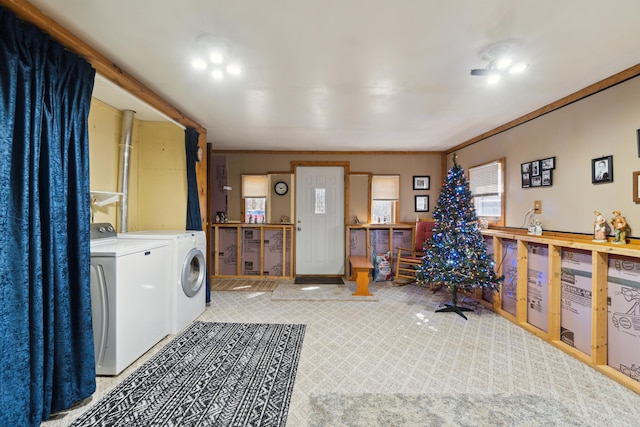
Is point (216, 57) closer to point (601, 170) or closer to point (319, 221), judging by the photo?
point (601, 170)

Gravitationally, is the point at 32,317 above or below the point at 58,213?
below

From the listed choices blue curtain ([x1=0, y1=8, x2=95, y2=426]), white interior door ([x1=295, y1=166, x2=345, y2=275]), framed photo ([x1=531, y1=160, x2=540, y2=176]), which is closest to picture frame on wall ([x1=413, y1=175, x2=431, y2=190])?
white interior door ([x1=295, y1=166, x2=345, y2=275])

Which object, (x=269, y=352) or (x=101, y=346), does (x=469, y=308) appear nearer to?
(x=269, y=352)

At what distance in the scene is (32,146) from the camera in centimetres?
152

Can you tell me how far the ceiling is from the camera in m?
1.51

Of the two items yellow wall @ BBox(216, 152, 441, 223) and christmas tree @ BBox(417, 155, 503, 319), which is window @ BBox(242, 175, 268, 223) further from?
christmas tree @ BBox(417, 155, 503, 319)

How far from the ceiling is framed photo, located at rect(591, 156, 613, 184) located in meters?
0.68

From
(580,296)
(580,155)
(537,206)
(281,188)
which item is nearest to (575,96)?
(580,155)

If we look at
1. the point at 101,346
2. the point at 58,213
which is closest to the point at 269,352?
the point at 101,346

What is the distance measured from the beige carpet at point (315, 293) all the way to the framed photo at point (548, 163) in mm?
2516

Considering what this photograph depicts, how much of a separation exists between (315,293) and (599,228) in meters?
3.22

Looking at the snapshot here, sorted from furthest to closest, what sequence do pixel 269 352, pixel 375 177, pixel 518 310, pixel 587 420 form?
pixel 375 177 < pixel 518 310 < pixel 269 352 < pixel 587 420

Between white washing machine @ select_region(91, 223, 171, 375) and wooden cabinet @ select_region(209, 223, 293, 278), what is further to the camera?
wooden cabinet @ select_region(209, 223, 293, 278)

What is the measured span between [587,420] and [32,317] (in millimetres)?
3258
